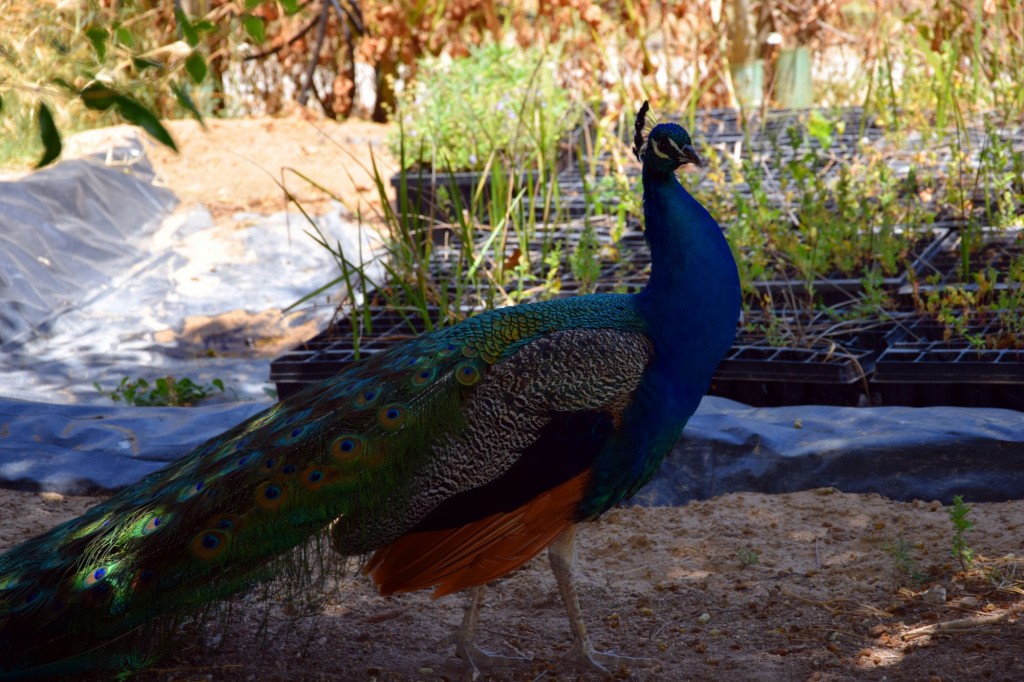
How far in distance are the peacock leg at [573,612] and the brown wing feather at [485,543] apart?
0.20 metres

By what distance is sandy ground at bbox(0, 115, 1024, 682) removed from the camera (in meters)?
3.01

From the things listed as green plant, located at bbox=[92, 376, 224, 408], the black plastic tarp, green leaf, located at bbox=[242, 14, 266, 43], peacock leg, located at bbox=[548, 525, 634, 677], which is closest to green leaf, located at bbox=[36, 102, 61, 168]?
green leaf, located at bbox=[242, 14, 266, 43]

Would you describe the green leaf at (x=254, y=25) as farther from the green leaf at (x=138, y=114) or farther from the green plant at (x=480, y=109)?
the green plant at (x=480, y=109)

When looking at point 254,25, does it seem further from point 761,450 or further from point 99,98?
point 761,450

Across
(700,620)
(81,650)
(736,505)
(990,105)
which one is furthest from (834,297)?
(81,650)

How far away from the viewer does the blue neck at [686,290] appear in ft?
9.84

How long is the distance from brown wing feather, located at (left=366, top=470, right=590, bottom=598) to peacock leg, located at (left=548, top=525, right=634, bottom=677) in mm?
200

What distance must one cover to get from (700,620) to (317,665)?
110cm

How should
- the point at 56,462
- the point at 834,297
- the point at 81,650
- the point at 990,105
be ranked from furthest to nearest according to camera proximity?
the point at 990,105, the point at 834,297, the point at 56,462, the point at 81,650

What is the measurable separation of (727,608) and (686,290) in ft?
3.28

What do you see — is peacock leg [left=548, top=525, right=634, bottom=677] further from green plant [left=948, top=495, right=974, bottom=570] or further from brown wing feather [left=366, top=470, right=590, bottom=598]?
green plant [left=948, top=495, right=974, bottom=570]

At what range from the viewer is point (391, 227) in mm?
5566

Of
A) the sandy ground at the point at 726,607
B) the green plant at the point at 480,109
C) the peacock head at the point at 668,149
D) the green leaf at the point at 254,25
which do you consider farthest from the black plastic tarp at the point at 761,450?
the green plant at the point at 480,109

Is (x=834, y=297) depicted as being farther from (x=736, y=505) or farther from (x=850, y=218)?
(x=736, y=505)
